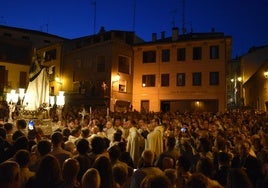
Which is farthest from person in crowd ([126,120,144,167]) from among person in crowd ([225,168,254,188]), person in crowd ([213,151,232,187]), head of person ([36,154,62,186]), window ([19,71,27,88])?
window ([19,71,27,88])

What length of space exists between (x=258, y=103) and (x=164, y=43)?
1182 centimetres

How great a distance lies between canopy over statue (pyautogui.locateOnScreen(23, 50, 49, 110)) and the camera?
12.9 m

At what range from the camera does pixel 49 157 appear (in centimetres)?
497

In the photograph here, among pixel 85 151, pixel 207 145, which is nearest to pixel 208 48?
pixel 207 145

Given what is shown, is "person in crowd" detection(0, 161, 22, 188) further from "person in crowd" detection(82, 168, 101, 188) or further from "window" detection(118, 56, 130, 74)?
"window" detection(118, 56, 130, 74)

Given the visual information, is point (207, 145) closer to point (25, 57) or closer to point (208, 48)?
point (208, 48)

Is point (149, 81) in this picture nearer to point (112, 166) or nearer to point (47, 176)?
point (112, 166)

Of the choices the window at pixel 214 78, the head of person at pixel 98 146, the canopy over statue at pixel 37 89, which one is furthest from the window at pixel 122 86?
the head of person at pixel 98 146

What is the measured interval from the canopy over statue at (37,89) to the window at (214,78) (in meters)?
26.0

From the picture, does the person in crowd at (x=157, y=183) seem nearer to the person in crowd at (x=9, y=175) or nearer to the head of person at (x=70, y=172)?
the head of person at (x=70, y=172)

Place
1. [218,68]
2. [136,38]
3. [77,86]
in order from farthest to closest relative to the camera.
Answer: [136,38] → [77,86] → [218,68]

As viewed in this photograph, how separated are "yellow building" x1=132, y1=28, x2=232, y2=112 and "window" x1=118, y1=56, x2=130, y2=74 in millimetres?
1035

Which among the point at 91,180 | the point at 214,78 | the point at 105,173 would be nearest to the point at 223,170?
the point at 105,173

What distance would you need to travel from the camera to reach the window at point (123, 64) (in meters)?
38.5
